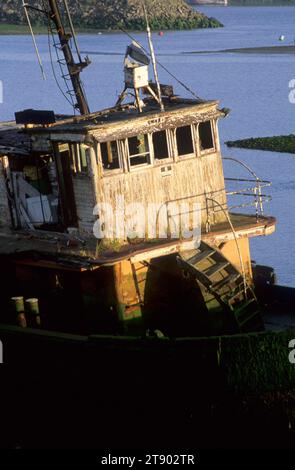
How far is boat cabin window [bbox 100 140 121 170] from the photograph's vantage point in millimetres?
29562

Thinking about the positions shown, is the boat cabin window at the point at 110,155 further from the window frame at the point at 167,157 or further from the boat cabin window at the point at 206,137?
the boat cabin window at the point at 206,137

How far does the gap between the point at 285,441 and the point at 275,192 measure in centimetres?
3748

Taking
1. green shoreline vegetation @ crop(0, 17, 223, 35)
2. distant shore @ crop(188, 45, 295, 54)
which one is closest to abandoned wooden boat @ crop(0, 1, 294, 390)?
distant shore @ crop(188, 45, 295, 54)

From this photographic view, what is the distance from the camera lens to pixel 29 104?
102 m

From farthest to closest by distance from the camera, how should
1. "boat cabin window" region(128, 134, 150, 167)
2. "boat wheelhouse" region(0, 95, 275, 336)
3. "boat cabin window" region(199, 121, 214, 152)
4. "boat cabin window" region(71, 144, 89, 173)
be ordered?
"boat cabin window" region(199, 121, 214, 152)
"boat cabin window" region(128, 134, 150, 167)
"boat cabin window" region(71, 144, 89, 173)
"boat wheelhouse" region(0, 95, 275, 336)

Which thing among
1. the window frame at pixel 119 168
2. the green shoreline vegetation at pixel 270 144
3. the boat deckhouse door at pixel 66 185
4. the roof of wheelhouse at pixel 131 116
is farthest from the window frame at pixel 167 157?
the green shoreline vegetation at pixel 270 144

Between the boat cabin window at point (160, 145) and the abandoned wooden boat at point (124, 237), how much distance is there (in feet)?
0.10

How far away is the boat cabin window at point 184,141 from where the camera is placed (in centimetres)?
3094

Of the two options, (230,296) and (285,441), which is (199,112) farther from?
(285,441)

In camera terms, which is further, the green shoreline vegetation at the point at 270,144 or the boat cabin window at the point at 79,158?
the green shoreline vegetation at the point at 270,144

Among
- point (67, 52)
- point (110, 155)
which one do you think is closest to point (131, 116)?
point (110, 155)

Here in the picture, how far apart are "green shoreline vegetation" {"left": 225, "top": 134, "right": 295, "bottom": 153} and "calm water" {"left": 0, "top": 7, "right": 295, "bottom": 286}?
0.44 m

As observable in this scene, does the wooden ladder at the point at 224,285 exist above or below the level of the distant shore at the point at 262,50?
above

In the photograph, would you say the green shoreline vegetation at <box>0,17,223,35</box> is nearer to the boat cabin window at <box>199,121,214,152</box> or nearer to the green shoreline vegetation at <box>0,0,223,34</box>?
the green shoreline vegetation at <box>0,0,223,34</box>
